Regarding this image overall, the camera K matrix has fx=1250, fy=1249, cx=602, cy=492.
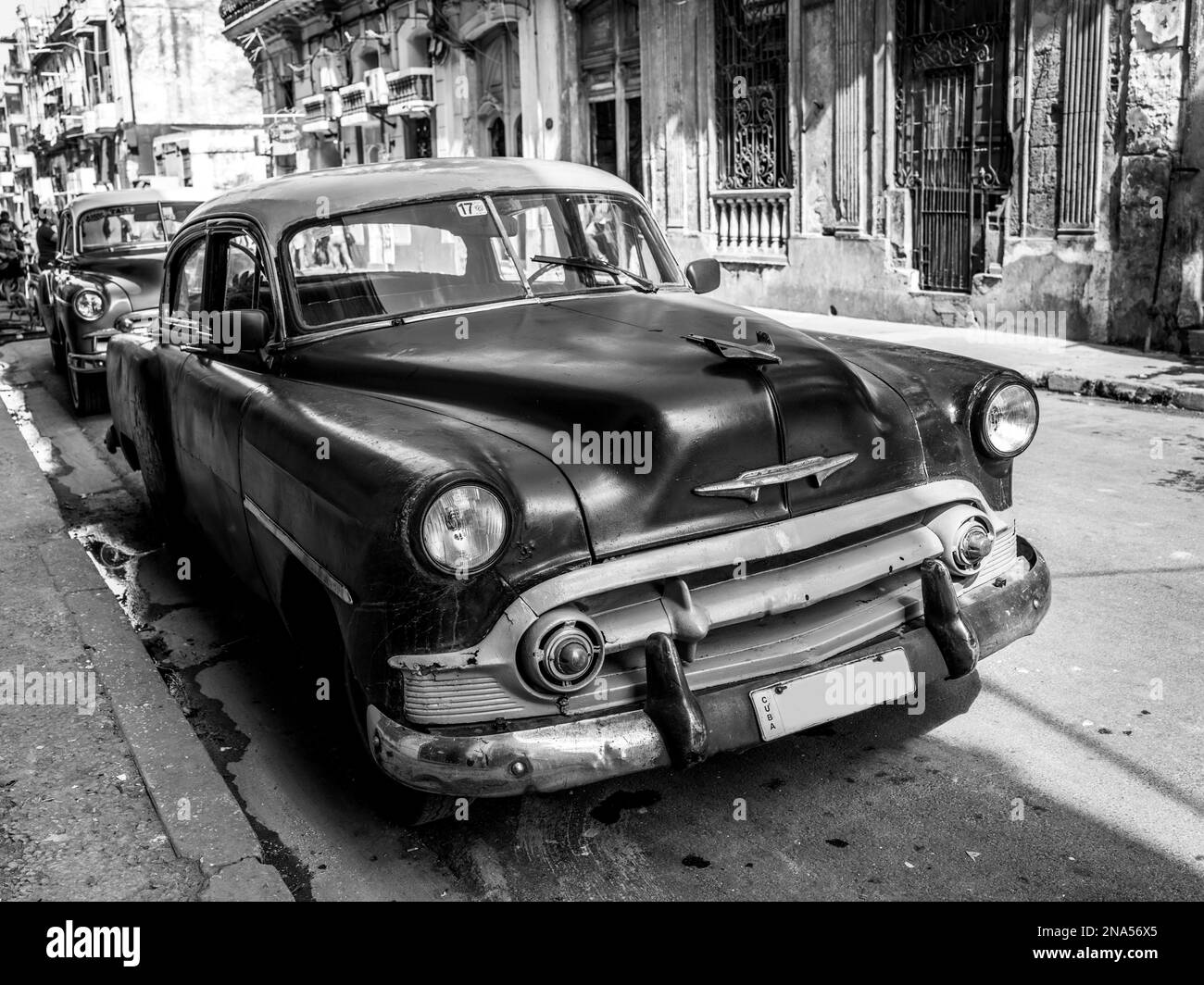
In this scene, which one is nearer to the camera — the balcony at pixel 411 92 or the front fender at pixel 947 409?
the front fender at pixel 947 409

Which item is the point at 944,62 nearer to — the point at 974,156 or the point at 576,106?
the point at 974,156

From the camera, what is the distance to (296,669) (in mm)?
4520

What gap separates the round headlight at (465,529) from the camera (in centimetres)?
282

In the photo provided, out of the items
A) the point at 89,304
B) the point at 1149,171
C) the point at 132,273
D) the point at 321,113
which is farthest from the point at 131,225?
the point at 321,113

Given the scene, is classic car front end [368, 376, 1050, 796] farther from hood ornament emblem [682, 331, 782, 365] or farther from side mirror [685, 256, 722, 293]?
side mirror [685, 256, 722, 293]

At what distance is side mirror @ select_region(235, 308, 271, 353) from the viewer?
4039 millimetres

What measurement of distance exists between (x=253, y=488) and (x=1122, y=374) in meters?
7.57

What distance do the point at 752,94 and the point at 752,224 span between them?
1.56m

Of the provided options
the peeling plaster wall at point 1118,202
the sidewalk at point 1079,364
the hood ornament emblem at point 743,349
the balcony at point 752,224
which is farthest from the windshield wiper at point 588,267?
the balcony at point 752,224

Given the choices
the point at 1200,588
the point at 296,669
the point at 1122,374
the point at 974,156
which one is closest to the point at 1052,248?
the point at 974,156

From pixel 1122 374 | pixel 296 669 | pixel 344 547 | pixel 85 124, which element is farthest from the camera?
pixel 85 124

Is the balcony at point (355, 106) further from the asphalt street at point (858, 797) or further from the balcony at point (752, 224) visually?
the asphalt street at point (858, 797)

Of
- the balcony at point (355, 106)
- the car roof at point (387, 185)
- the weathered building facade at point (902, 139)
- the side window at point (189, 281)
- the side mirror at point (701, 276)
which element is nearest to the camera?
the car roof at point (387, 185)

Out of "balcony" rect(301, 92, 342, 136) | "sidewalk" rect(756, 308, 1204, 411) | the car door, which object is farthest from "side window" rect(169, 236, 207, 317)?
"balcony" rect(301, 92, 342, 136)
